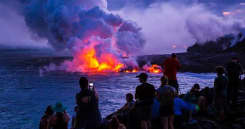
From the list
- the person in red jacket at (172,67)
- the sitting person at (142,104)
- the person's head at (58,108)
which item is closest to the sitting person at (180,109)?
the sitting person at (142,104)

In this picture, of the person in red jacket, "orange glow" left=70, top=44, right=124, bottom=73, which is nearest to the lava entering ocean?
"orange glow" left=70, top=44, right=124, bottom=73

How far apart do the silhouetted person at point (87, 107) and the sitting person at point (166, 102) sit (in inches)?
71.5

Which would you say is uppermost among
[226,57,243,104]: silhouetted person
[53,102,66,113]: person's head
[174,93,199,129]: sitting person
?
[226,57,243,104]: silhouetted person

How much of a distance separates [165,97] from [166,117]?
28.8 inches

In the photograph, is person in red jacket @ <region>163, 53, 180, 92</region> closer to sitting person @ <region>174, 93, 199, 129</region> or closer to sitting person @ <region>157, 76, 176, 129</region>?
sitting person @ <region>174, 93, 199, 129</region>

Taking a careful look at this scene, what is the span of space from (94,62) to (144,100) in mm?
82317

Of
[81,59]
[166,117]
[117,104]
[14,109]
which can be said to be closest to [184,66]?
[81,59]

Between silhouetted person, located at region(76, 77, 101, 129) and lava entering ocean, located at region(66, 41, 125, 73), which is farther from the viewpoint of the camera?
lava entering ocean, located at region(66, 41, 125, 73)

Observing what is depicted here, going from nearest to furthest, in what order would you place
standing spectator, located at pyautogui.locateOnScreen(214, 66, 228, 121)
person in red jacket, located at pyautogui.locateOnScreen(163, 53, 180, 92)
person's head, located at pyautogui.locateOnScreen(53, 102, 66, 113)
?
person's head, located at pyautogui.locateOnScreen(53, 102, 66, 113) → standing spectator, located at pyautogui.locateOnScreen(214, 66, 228, 121) → person in red jacket, located at pyautogui.locateOnScreen(163, 53, 180, 92)

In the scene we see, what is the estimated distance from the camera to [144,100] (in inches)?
263

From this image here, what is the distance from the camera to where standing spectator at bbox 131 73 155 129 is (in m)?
6.64

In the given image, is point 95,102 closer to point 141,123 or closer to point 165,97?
point 141,123

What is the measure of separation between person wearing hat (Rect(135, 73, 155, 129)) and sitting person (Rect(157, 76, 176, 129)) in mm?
301

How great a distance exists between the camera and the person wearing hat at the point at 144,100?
6.64 meters
